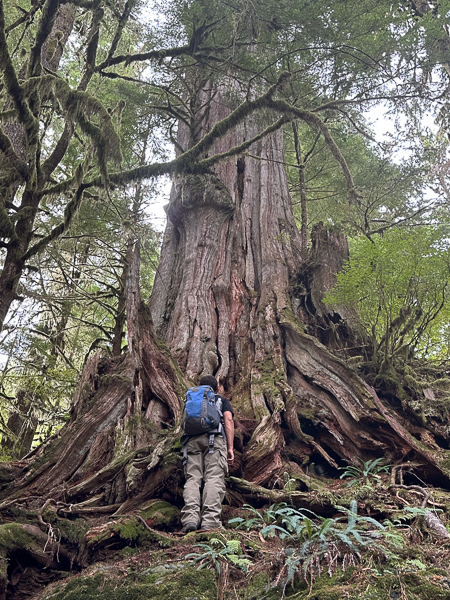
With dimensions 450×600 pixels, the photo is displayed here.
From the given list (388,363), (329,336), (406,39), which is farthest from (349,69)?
(388,363)

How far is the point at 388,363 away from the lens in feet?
18.0

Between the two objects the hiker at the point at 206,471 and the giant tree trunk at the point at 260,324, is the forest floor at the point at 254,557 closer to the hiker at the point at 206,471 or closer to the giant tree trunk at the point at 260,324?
the hiker at the point at 206,471

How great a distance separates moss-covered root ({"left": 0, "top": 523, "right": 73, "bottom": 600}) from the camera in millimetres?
3006

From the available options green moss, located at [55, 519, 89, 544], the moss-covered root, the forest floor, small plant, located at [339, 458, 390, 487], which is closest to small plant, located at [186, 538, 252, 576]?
the forest floor

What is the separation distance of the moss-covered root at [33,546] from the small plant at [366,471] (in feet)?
8.35

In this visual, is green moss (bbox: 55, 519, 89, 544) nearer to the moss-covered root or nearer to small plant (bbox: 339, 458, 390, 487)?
the moss-covered root

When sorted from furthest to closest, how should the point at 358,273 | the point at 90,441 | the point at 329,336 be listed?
the point at 329,336 < the point at 358,273 < the point at 90,441

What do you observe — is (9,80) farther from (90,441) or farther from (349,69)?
(349,69)

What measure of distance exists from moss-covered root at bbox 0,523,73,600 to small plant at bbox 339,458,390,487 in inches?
100

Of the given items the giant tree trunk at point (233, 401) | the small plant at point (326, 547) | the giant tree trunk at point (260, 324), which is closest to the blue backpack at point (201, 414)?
the giant tree trunk at point (233, 401)

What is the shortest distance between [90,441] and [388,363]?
338 centimetres

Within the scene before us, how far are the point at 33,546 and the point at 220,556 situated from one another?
128cm

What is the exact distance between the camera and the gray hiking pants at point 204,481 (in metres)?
3.62

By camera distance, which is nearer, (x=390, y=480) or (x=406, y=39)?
(x=390, y=480)
